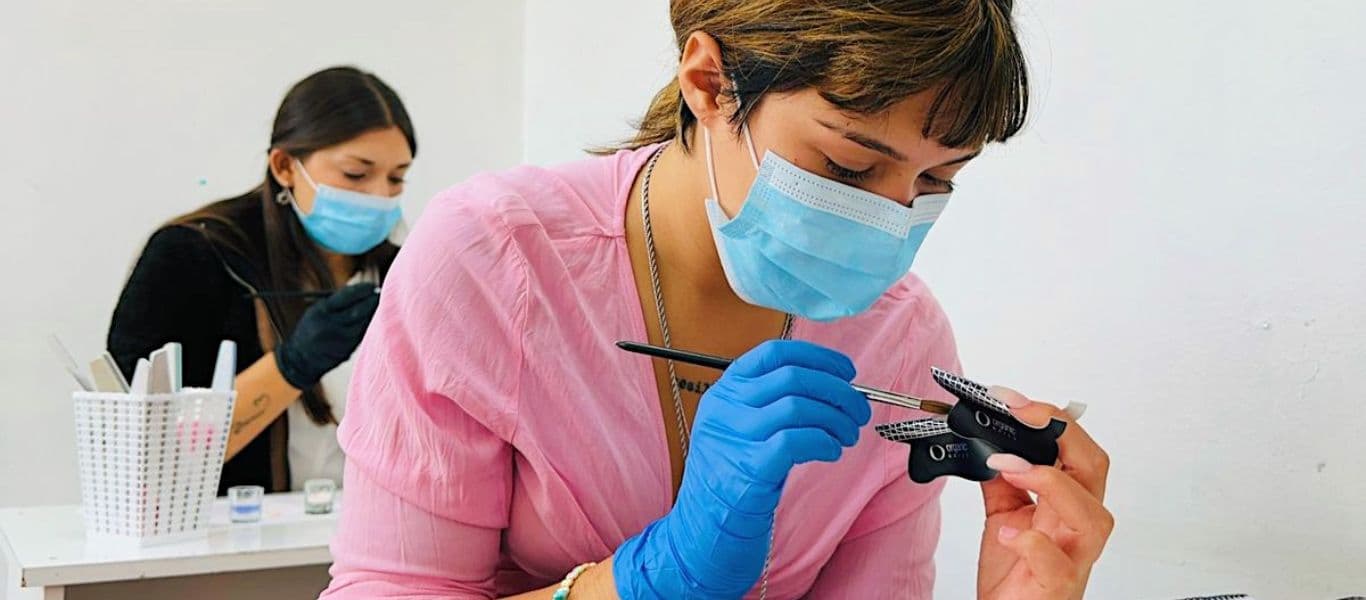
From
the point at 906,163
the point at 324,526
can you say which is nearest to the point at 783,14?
the point at 906,163

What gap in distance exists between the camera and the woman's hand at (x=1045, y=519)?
0.91 metres

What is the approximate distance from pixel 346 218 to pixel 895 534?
5.71 ft

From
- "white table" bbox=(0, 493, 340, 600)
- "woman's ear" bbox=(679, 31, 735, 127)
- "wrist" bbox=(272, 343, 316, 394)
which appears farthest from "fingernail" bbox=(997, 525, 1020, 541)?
"wrist" bbox=(272, 343, 316, 394)

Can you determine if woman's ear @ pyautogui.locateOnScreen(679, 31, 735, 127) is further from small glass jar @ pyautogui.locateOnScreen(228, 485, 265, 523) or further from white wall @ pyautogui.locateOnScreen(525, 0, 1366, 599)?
small glass jar @ pyautogui.locateOnScreen(228, 485, 265, 523)

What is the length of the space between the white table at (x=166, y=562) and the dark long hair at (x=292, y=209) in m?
0.77

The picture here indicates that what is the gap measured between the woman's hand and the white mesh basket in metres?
1.17

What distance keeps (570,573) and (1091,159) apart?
0.71 m

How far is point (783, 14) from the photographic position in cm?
92

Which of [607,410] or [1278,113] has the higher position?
[1278,113]

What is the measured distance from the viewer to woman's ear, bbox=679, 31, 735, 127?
98 centimetres

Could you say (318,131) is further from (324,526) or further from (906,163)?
(906,163)

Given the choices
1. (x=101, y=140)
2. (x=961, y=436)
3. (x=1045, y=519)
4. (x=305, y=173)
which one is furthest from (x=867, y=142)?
(x=101, y=140)

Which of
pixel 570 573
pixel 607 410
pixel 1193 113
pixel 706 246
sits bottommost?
pixel 570 573

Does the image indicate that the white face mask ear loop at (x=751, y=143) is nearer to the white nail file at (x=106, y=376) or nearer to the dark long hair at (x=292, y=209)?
the white nail file at (x=106, y=376)
